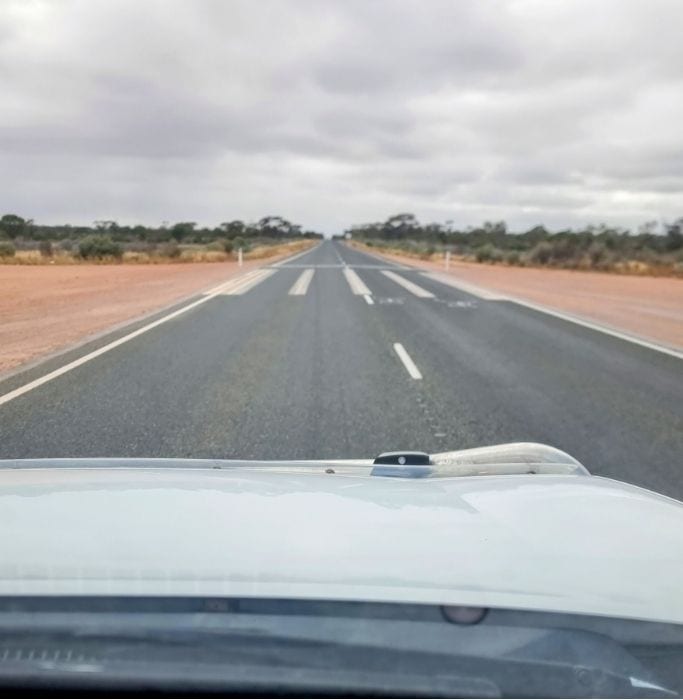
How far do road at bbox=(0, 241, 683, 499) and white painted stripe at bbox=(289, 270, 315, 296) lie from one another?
7517 mm

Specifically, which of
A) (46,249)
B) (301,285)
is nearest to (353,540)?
(301,285)

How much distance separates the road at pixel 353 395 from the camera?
22.2 ft

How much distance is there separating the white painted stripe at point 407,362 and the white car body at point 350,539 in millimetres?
6457

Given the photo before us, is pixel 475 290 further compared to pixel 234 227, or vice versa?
pixel 234 227

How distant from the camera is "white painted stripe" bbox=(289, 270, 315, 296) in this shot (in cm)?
2350

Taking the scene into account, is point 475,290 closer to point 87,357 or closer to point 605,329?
point 605,329

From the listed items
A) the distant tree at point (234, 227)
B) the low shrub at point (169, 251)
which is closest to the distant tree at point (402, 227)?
the distant tree at point (234, 227)

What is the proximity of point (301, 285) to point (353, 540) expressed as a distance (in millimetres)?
24250

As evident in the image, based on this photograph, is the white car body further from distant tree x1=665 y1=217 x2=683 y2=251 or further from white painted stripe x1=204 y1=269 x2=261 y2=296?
distant tree x1=665 y1=217 x2=683 y2=251

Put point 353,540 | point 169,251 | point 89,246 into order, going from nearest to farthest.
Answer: point 353,540 < point 89,246 < point 169,251

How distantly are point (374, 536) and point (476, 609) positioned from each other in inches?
25.5

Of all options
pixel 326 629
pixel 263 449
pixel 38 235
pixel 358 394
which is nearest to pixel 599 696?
pixel 326 629

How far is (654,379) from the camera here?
1047 centimetres

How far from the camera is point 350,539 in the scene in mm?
2611
